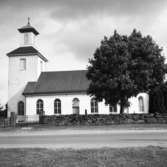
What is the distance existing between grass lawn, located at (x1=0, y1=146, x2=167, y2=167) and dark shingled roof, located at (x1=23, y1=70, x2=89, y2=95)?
35.3 m

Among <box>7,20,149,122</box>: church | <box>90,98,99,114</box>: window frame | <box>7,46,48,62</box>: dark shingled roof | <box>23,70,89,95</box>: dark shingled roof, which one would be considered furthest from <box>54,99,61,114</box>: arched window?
<box>7,46,48,62</box>: dark shingled roof

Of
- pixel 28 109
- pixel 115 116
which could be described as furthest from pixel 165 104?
pixel 28 109

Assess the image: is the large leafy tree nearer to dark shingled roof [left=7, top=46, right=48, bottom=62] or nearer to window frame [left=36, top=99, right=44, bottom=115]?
window frame [left=36, top=99, right=44, bottom=115]

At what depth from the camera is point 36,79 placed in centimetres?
4853

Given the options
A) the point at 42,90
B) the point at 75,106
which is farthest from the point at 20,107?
the point at 75,106

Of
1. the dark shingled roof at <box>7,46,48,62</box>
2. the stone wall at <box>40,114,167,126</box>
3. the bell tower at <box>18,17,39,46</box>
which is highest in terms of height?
the bell tower at <box>18,17,39,46</box>

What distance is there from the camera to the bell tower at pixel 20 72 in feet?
157

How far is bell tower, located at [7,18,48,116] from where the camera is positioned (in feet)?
157

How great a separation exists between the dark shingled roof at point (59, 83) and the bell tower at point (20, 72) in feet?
4.84

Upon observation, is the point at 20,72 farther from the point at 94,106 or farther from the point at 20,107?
the point at 94,106

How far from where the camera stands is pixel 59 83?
47406 millimetres

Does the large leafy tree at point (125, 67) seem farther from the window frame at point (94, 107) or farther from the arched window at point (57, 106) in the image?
the arched window at point (57, 106)

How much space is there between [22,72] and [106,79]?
71.7 feet

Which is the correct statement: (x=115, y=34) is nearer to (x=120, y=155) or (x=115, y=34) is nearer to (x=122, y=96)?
(x=122, y=96)
